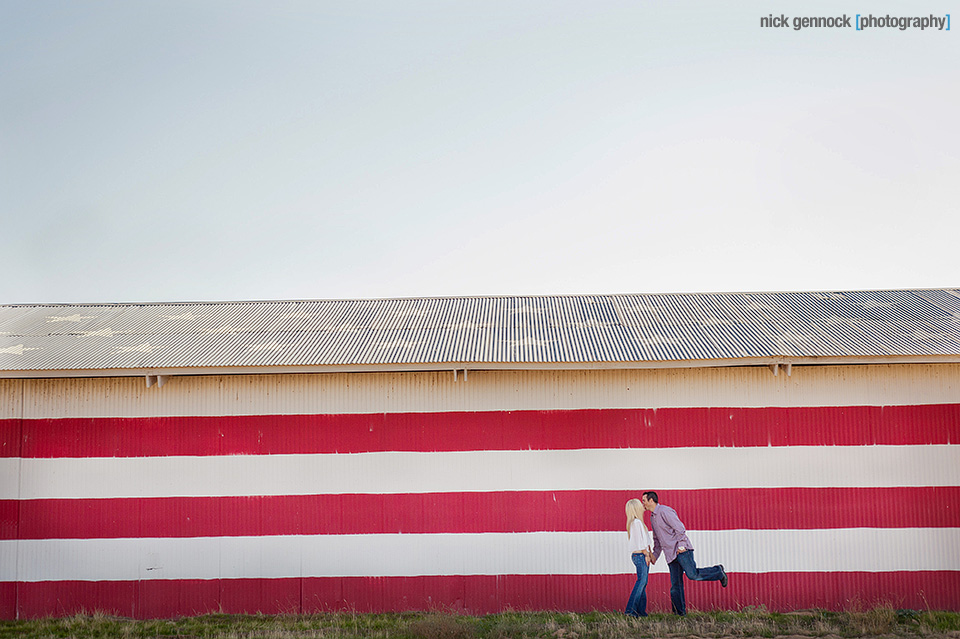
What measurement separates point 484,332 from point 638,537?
456 cm

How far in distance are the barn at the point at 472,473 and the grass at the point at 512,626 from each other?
367mm

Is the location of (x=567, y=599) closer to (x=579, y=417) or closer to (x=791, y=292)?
(x=579, y=417)

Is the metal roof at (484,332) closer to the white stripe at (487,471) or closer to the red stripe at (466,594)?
the white stripe at (487,471)

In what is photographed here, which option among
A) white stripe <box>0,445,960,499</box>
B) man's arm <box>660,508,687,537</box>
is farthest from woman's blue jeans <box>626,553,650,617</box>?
white stripe <box>0,445,960,499</box>

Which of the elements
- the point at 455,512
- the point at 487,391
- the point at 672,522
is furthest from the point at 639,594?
the point at 487,391

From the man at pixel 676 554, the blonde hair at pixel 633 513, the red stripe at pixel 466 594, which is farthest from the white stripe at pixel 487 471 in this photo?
the red stripe at pixel 466 594

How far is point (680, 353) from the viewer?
11297 mm

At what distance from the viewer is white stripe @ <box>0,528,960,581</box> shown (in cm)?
1139

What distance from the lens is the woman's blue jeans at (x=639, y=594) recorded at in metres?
11.3

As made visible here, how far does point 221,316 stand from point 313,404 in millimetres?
4318

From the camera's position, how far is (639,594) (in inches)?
445

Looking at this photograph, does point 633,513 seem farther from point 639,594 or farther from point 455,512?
point 455,512

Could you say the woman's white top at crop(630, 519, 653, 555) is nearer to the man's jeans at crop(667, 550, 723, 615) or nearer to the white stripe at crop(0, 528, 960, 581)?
the white stripe at crop(0, 528, 960, 581)

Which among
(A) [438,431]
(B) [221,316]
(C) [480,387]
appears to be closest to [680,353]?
(C) [480,387]
